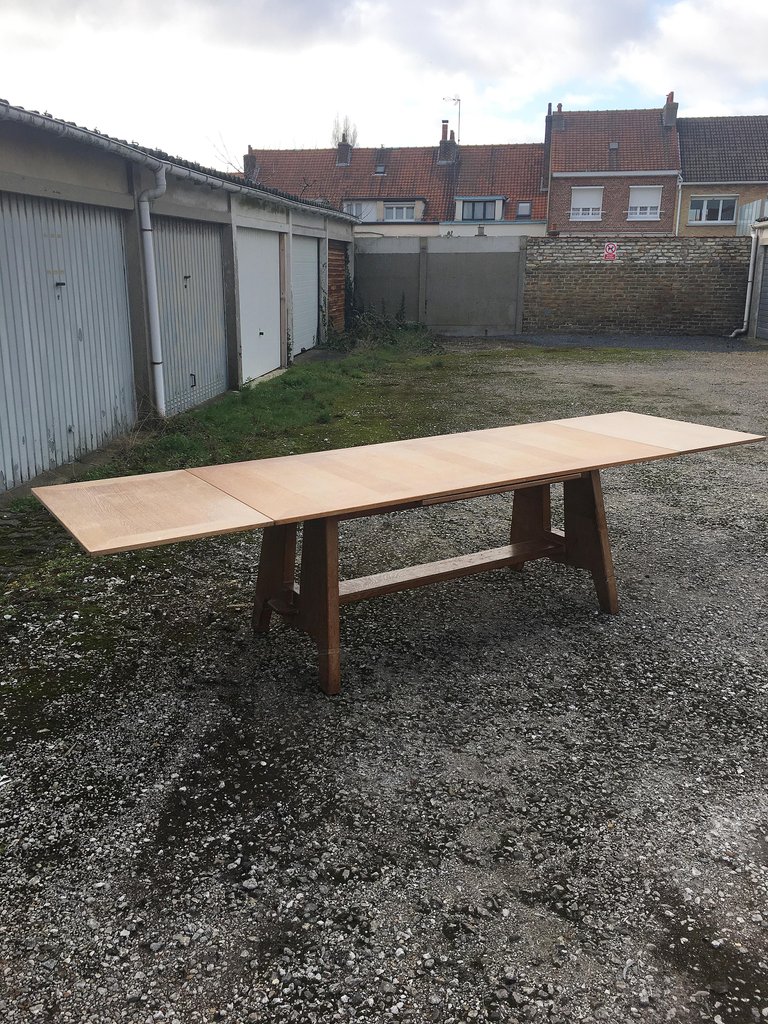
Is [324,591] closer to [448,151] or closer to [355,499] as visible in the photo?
[355,499]

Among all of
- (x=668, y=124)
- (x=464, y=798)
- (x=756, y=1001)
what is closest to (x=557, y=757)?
(x=464, y=798)

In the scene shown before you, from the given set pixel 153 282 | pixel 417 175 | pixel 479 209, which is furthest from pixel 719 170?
pixel 153 282

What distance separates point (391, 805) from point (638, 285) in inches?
728

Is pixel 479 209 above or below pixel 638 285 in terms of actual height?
above

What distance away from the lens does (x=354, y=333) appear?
716 inches

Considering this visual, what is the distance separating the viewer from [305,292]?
52.3ft

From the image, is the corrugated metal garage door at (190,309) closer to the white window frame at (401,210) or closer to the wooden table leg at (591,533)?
the wooden table leg at (591,533)

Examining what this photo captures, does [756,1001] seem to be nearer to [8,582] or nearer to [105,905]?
[105,905]

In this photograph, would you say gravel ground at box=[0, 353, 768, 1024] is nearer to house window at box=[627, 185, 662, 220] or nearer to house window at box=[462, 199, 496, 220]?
house window at box=[627, 185, 662, 220]

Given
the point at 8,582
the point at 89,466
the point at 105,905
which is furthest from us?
the point at 89,466

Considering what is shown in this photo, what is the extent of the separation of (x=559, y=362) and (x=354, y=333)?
16.3 ft

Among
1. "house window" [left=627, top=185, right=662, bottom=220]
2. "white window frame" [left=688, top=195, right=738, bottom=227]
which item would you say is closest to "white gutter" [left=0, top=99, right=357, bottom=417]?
"house window" [left=627, top=185, right=662, bottom=220]

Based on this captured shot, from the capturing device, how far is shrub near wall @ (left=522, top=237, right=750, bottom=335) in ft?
62.0

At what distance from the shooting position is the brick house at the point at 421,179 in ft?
121
